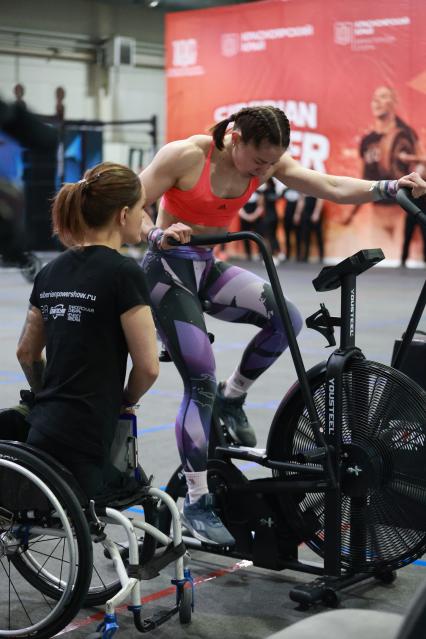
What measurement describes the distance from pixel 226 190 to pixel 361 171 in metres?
14.0

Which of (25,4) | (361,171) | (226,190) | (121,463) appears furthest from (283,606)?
(25,4)

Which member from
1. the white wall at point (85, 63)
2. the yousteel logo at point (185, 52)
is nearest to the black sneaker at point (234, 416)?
the yousteel logo at point (185, 52)

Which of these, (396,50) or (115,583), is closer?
(115,583)

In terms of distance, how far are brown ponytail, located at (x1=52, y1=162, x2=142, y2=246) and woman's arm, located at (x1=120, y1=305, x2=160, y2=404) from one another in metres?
0.27

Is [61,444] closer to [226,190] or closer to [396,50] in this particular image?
[226,190]

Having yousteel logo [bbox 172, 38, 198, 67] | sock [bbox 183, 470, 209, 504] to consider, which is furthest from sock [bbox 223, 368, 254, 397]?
yousteel logo [bbox 172, 38, 198, 67]

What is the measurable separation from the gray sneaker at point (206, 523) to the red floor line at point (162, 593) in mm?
138

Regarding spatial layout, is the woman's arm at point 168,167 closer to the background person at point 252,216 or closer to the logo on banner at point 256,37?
the background person at point 252,216

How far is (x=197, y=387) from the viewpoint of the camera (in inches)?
129

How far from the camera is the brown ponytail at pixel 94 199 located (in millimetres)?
2688

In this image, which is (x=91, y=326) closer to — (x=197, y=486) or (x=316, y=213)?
(x=197, y=486)

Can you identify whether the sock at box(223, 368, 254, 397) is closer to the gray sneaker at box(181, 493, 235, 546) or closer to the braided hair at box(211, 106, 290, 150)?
the gray sneaker at box(181, 493, 235, 546)

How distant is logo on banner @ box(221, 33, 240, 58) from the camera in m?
18.5

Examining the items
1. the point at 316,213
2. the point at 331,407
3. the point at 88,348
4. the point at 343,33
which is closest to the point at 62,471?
the point at 88,348
